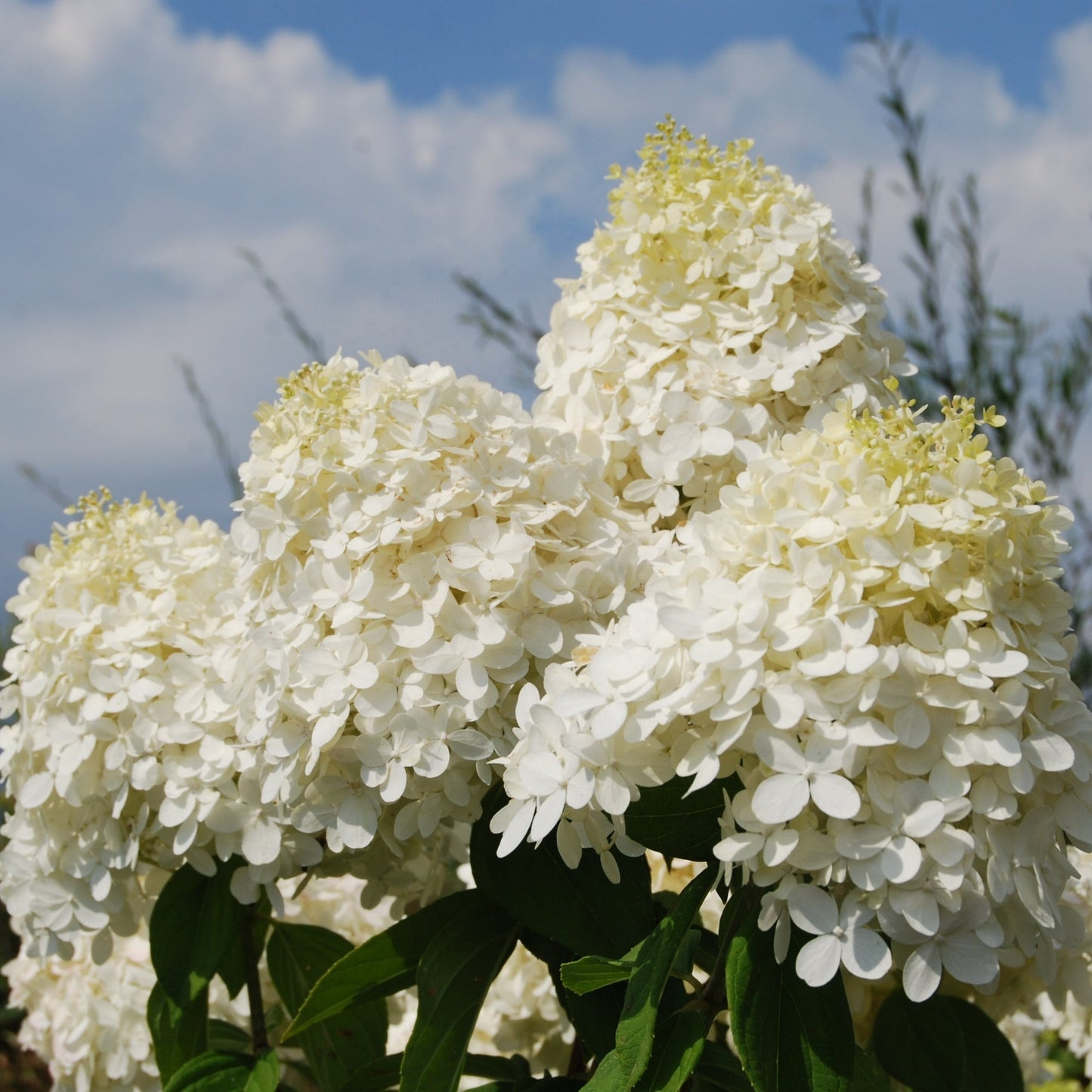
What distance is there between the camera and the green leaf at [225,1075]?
3.52 ft

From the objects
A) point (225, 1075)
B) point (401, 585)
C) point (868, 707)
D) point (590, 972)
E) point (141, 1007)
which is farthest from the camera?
point (141, 1007)

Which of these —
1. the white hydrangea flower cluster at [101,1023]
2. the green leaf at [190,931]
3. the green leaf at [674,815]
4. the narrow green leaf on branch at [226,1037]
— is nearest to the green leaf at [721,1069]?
the green leaf at [674,815]

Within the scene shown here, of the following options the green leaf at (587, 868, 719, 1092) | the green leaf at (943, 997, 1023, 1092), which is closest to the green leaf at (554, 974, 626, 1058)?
the green leaf at (587, 868, 719, 1092)

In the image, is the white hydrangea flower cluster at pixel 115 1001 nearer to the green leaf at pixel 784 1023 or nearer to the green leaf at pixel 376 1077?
the green leaf at pixel 376 1077

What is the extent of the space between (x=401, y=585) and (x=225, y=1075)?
0.55 m

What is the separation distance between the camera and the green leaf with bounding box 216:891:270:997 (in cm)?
120

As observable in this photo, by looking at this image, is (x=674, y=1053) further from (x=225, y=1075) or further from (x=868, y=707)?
(x=225, y=1075)

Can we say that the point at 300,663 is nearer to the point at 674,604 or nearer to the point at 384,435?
the point at 384,435

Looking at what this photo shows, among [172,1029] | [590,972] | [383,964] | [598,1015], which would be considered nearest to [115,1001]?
[172,1029]

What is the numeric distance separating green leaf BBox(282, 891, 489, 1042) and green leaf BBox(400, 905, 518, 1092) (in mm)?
16

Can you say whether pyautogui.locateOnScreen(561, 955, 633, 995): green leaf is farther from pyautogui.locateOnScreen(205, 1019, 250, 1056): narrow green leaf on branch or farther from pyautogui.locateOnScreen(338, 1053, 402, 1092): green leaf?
pyautogui.locateOnScreen(205, 1019, 250, 1056): narrow green leaf on branch

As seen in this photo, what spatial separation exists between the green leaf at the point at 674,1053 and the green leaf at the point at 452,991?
21 cm

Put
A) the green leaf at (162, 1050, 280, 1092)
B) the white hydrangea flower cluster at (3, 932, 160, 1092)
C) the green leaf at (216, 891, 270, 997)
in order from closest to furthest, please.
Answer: the green leaf at (162, 1050, 280, 1092)
the green leaf at (216, 891, 270, 997)
the white hydrangea flower cluster at (3, 932, 160, 1092)

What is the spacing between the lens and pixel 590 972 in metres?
0.77
